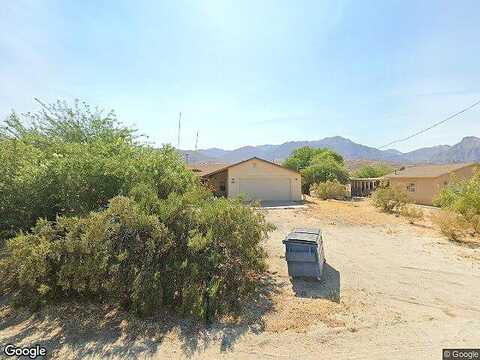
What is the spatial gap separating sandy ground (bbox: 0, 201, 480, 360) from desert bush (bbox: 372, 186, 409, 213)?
11035mm

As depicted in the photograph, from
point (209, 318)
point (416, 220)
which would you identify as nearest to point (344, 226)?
point (416, 220)

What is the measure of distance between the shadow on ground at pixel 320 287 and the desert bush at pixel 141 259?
4.44ft

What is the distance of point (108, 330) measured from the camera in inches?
208

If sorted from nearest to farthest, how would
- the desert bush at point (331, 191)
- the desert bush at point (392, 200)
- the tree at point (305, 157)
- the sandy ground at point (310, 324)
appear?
1. the sandy ground at point (310, 324)
2. the desert bush at point (392, 200)
3. the desert bush at point (331, 191)
4. the tree at point (305, 157)

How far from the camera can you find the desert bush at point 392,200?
18812mm

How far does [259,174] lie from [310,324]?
845 inches

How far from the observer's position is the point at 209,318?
550cm

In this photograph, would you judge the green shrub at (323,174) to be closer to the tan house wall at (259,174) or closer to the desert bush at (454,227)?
the tan house wall at (259,174)

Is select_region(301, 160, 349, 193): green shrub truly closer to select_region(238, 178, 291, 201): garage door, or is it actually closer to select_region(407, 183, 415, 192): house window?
select_region(407, 183, 415, 192): house window

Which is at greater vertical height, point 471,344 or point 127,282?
point 127,282

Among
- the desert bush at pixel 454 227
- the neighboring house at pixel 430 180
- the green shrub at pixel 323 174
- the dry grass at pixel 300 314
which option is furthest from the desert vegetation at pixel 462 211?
the green shrub at pixel 323 174

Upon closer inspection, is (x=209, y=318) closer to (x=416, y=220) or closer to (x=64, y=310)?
(x=64, y=310)

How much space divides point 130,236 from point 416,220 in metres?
16.2

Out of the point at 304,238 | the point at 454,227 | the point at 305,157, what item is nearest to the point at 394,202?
the point at 454,227
